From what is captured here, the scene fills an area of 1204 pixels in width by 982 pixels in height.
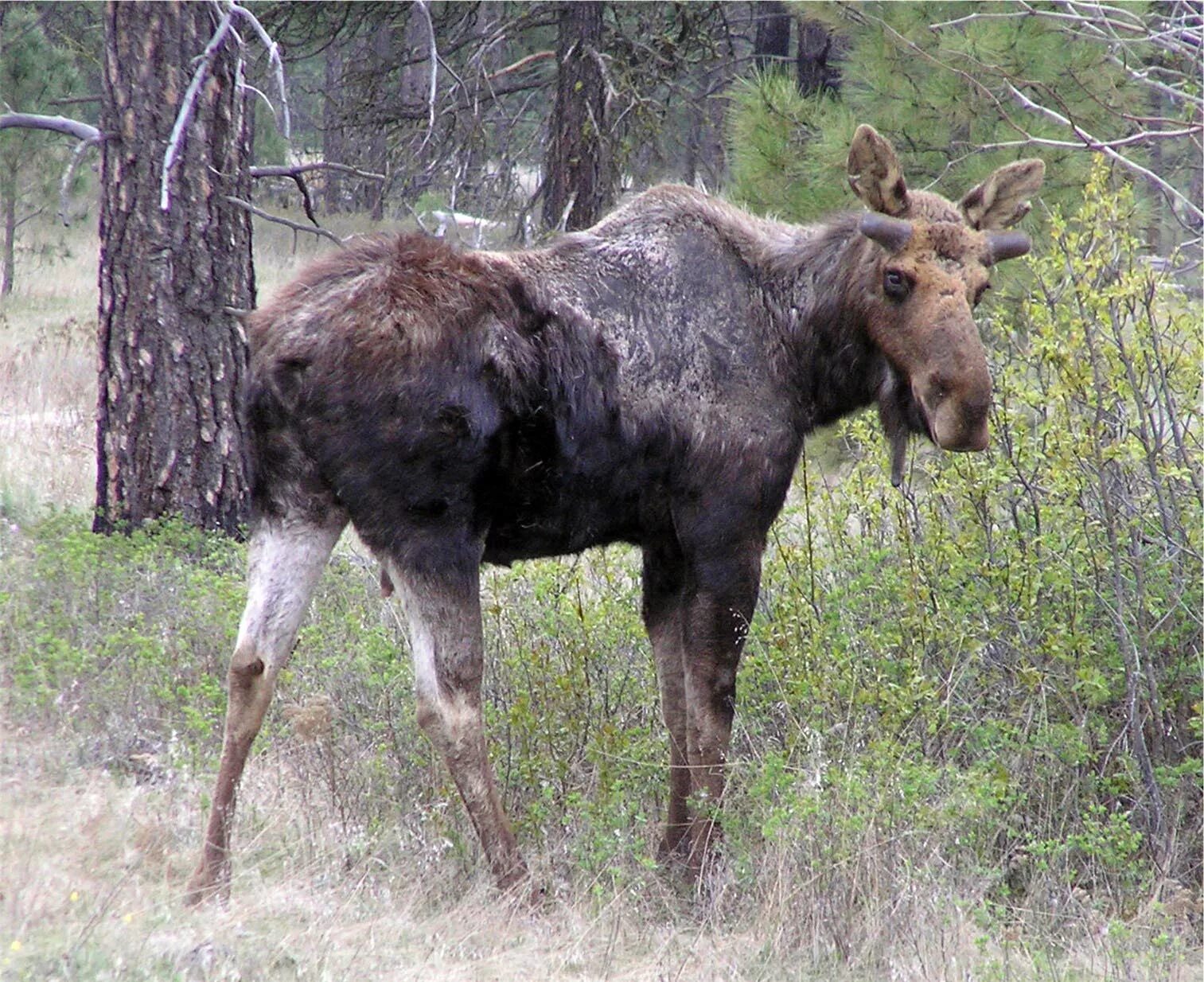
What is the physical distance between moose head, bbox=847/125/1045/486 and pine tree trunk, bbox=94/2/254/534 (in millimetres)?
4261

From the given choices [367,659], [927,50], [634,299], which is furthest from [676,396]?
[927,50]

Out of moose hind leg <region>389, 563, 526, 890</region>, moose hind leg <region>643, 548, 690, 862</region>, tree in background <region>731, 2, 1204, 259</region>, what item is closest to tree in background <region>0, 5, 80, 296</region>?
→ tree in background <region>731, 2, 1204, 259</region>

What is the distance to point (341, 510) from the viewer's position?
4750 millimetres

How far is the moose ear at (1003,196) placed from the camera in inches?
199

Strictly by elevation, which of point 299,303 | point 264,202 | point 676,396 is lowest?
point 264,202

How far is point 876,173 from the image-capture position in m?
4.95

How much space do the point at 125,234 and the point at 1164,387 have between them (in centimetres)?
552

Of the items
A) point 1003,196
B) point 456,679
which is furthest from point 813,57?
point 456,679

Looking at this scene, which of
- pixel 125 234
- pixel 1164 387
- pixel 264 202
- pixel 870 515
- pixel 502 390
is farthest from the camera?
pixel 264 202

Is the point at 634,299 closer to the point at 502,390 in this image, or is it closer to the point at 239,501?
the point at 502,390

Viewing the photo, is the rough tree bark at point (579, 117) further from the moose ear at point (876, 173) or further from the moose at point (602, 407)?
the moose ear at point (876, 173)

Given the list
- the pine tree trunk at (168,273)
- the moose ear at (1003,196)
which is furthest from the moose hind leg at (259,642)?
the pine tree trunk at (168,273)

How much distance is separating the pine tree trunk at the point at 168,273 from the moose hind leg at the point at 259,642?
11.6 ft

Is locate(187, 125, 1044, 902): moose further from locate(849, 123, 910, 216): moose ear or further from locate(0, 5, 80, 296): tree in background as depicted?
locate(0, 5, 80, 296): tree in background
